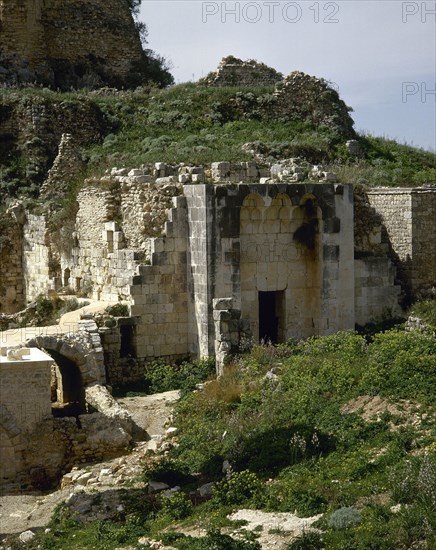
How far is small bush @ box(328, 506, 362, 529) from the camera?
1384cm

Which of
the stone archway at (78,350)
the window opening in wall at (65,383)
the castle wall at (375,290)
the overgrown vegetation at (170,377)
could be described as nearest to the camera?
the stone archway at (78,350)

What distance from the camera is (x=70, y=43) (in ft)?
121

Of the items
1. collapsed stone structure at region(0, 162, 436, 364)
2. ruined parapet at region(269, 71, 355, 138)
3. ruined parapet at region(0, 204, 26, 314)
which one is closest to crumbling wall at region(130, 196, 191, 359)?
collapsed stone structure at region(0, 162, 436, 364)

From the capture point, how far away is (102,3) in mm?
37312

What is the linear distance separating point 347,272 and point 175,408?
5.49 metres

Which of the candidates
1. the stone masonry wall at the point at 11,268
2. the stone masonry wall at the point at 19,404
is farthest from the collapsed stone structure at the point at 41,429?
the stone masonry wall at the point at 11,268

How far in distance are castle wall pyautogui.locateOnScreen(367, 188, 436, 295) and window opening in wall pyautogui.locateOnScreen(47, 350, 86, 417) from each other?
297 inches

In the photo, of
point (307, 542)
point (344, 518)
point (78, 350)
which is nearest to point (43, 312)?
point (78, 350)

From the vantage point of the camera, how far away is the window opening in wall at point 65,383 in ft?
70.9

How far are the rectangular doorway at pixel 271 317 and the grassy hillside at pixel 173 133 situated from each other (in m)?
4.67

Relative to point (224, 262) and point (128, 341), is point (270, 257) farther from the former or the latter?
point (128, 341)

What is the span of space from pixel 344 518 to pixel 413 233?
11.9 m

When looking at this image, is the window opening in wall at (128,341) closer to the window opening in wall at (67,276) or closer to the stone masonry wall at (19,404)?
the window opening in wall at (67,276)

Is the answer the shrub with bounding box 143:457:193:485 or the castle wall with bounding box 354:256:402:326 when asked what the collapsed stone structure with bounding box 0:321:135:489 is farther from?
the castle wall with bounding box 354:256:402:326
